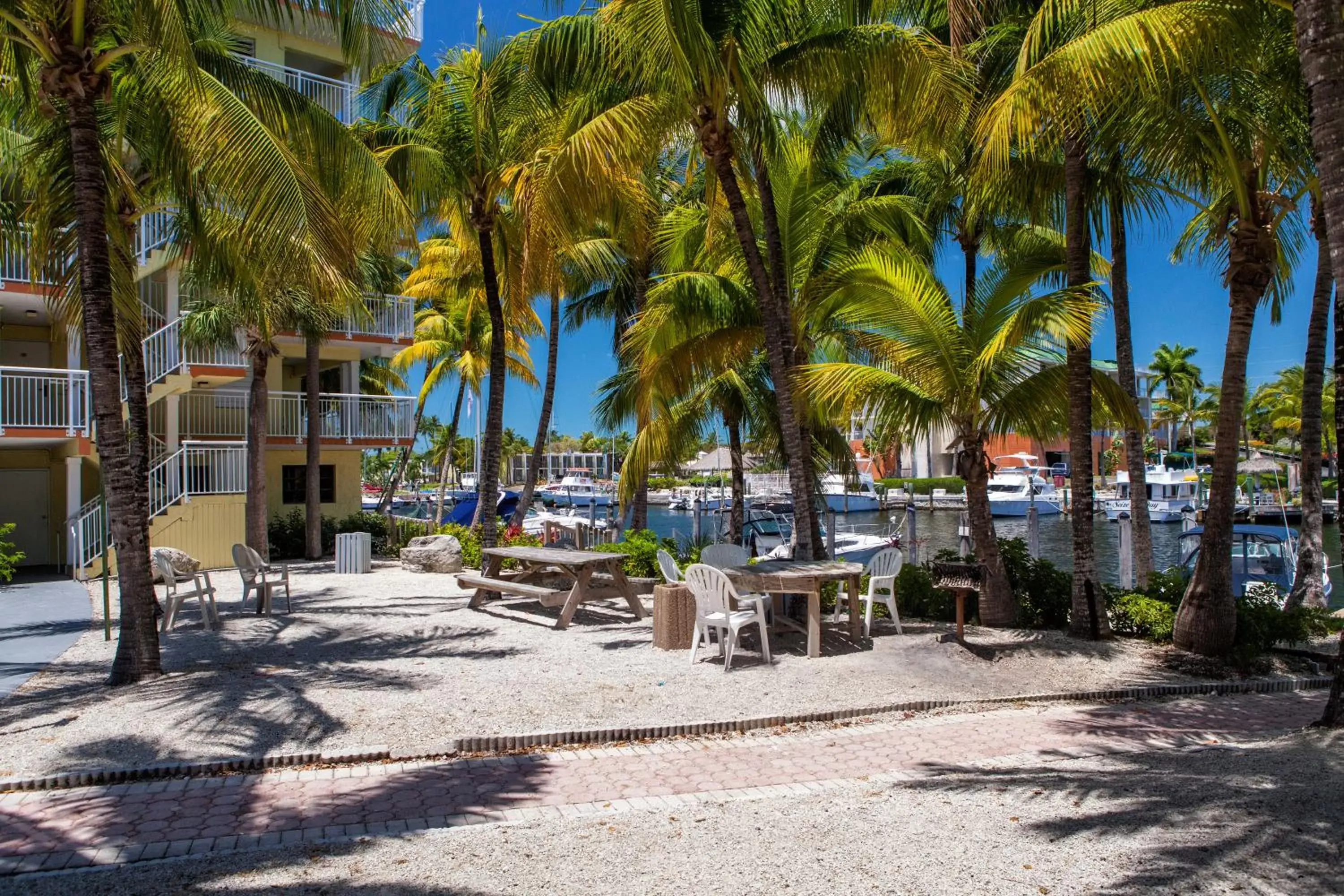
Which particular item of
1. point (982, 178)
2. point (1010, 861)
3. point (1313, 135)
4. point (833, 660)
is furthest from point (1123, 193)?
point (1010, 861)

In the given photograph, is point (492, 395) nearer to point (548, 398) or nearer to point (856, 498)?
point (548, 398)

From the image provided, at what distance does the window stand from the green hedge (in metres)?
49.9

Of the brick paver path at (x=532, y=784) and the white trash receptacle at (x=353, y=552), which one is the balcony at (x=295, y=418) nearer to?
the white trash receptacle at (x=353, y=552)

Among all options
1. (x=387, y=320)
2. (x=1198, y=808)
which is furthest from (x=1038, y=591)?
(x=387, y=320)

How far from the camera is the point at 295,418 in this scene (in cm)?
2262

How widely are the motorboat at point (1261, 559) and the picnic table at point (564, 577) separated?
30.4 ft

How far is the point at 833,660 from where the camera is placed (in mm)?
9344

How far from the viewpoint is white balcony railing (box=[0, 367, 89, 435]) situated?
53.1ft

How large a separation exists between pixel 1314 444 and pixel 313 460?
60.0 feet

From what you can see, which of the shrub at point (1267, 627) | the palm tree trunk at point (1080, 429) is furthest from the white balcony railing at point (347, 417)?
the shrub at point (1267, 627)

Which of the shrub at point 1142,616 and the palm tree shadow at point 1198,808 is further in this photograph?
the shrub at point 1142,616

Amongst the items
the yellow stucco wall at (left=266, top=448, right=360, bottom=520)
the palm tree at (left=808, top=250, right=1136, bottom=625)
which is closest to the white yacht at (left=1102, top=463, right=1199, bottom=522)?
the yellow stucco wall at (left=266, top=448, right=360, bottom=520)

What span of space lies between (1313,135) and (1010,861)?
4.93 meters

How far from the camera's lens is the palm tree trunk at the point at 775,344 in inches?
435
